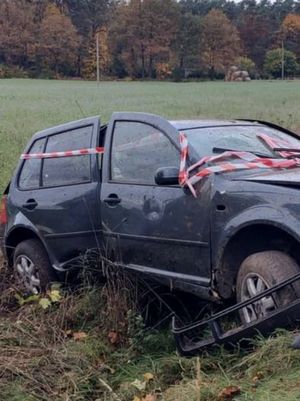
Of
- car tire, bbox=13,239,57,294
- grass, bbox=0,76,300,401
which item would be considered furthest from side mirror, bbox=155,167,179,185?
car tire, bbox=13,239,57,294

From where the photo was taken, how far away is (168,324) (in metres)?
5.52

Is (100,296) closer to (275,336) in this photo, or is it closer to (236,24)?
(275,336)

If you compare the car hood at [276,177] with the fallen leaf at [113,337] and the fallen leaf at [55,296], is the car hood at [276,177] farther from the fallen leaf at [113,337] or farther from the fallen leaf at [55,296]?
the fallen leaf at [55,296]

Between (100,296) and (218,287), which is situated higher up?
(218,287)

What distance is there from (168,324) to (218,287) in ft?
3.06

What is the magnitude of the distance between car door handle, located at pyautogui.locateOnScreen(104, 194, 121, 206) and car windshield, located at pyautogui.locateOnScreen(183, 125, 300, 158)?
2.44ft

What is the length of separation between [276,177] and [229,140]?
102cm

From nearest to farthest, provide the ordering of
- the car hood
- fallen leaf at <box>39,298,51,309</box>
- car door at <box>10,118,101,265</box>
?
the car hood
fallen leaf at <box>39,298,51,309</box>
car door at <box>10,118,101,265</box>

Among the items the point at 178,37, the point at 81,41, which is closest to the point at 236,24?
the point at 178,37

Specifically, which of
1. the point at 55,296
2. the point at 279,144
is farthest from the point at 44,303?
the point at 279,144

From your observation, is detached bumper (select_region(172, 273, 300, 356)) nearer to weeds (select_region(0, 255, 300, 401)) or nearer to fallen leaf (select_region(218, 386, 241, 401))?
weeds (select_region(0, 255, 300, 401))

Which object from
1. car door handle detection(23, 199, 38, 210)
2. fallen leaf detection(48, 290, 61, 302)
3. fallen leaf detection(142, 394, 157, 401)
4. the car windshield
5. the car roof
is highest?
the car roof

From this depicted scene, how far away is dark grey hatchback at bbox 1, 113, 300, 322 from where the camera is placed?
4.49 meters

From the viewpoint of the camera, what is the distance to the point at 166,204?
5.06m
